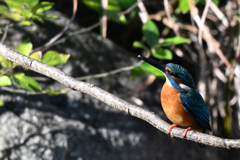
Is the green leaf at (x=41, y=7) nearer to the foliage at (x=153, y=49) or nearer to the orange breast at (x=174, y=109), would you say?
the foliage at (x=153, y=49)

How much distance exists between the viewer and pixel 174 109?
6.46ft

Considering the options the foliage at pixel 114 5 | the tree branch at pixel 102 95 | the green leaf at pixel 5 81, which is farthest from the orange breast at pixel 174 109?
the foliage at pixel 114 5

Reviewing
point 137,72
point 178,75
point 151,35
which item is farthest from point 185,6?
point 178,75

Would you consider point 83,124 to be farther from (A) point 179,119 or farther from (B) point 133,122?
(A) point 179,119

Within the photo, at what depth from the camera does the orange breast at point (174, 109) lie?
1960 mm

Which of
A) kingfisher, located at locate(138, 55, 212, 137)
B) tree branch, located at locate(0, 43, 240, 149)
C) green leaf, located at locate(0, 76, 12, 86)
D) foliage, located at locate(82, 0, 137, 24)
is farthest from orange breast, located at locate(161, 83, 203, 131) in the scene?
foliage, located at locate(82, 0, 137, 24)

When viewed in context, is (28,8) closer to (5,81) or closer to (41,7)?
(41,7)

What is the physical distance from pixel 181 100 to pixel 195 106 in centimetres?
10

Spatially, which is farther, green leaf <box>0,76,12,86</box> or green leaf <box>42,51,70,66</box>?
green leaf <box>42,51,70,66</box>

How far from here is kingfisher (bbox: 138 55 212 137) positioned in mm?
1971

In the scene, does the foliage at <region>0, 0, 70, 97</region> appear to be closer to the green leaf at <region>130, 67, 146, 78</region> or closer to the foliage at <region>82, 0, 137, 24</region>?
the green leaf at <region>130, 67, 146, 78</region>

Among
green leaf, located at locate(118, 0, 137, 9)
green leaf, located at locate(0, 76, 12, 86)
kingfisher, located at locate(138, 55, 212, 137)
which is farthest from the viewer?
green leaf, located at locate(118, 0, 137, 9)

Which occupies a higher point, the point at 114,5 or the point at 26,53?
the point at 26,53

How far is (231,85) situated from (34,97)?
6.50ft
